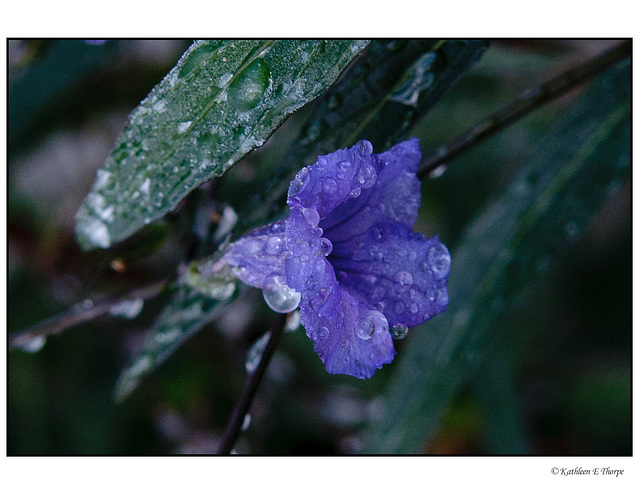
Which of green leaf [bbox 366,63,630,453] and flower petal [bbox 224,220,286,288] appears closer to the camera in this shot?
flower petal [bbox 224,220,286,288]

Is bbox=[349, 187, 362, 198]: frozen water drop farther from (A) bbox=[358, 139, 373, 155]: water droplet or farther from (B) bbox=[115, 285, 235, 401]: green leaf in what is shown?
(B) bbox=[115, 285, 235, 401]: green leaf

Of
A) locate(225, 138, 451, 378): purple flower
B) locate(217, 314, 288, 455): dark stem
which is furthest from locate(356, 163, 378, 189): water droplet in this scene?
locate(217, 314, 288, 455): dark stem

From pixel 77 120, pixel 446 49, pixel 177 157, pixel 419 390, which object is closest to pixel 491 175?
pixel 419 390

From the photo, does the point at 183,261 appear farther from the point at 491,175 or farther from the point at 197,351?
the point at 491,175

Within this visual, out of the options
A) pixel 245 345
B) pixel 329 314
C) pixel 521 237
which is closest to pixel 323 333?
pixel 329 314

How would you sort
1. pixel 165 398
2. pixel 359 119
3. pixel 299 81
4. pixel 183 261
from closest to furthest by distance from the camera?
pixel 299 81 → pixel 359 119 → pixel 183 261 → pixel 165 398

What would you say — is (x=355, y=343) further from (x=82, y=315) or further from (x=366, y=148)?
(x=82, y=315)

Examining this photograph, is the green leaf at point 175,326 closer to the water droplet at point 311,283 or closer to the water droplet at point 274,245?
the water droplet at point 274,245
